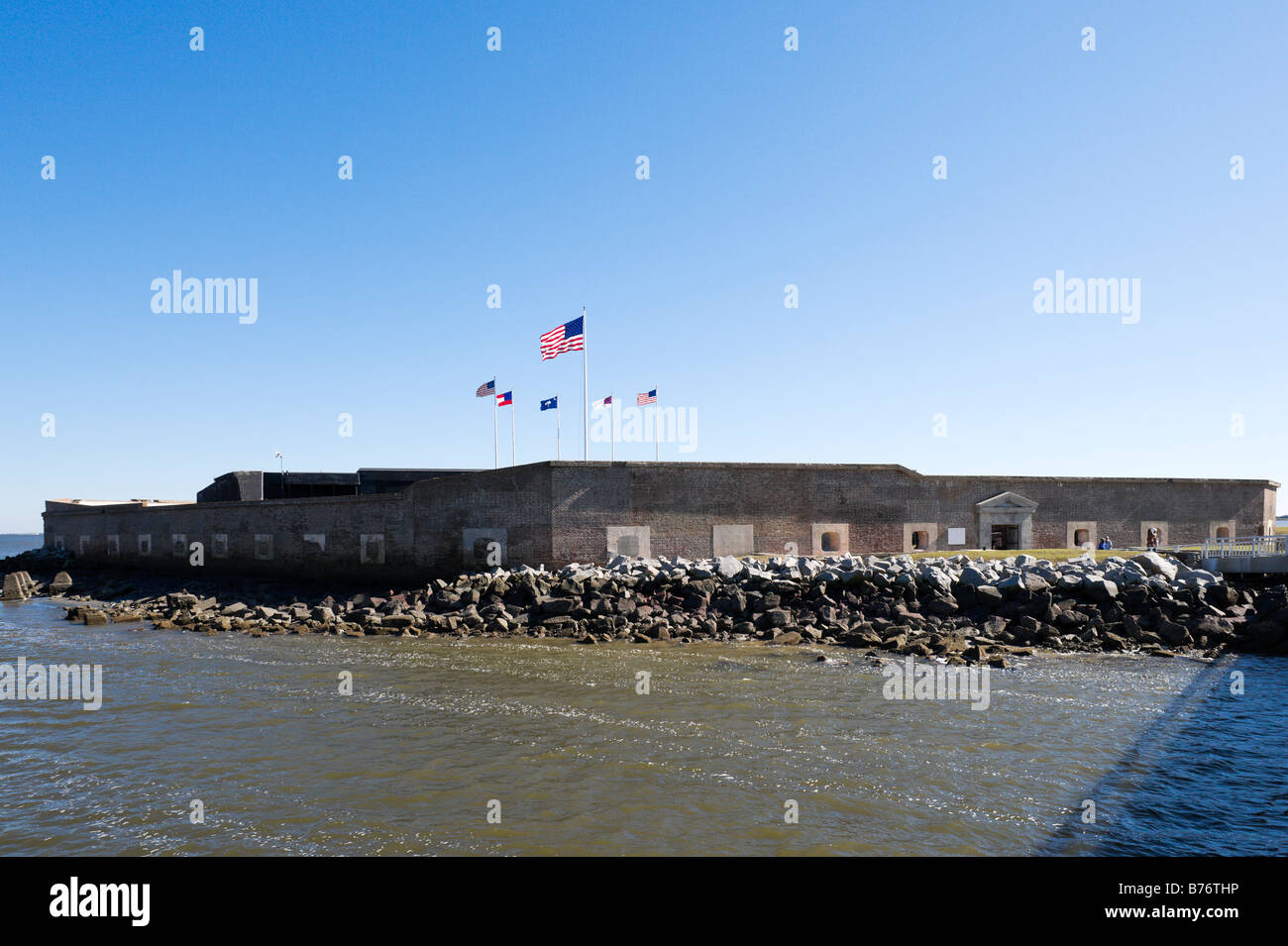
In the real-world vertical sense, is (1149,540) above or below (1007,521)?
below

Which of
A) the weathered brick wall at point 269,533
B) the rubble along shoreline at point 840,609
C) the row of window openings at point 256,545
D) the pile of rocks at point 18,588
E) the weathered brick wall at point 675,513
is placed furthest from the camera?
the pile of rocks at point 18,588

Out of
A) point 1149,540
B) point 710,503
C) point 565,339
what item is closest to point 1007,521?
point 1149,540

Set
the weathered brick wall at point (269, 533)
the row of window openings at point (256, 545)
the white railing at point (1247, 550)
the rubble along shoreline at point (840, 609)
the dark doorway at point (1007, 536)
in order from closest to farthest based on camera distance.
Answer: the rubble along shoreline at point (840, 609) → the white railing at point (1247, 550) → the weathered brick wall at point (269, 533) → the row of window openings at point (256, 545) → the dark doorway at point (1007, 536)

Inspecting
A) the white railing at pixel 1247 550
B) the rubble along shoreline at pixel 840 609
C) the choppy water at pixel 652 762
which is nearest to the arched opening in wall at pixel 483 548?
the rubble along shoreline at pixel 840 609

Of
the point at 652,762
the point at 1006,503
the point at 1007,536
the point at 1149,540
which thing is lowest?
the point at 652,762

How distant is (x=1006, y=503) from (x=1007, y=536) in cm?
161

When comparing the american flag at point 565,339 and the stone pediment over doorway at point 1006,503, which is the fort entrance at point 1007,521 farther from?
the american flag at point 565,339

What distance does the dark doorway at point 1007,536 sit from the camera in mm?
34938

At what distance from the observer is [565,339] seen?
1109 inches

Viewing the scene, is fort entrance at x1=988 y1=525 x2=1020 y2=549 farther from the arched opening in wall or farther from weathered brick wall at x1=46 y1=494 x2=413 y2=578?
weathered brick wall at x1=46 y1=494 x2=413 y2=578

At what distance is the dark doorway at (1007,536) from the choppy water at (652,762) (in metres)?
17.8

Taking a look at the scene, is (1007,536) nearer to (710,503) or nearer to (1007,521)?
(1007,521)

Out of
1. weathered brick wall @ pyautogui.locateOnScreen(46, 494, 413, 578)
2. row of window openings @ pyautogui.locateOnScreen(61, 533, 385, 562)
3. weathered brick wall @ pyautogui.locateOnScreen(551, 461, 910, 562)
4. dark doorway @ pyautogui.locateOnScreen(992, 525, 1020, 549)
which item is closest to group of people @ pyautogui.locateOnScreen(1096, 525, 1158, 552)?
dark doorway @ pyautogui.locateOnScreen(992, 525, 1020, 549)
